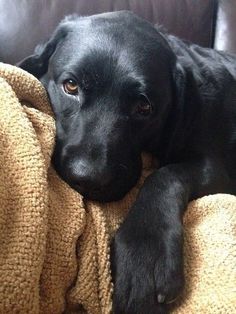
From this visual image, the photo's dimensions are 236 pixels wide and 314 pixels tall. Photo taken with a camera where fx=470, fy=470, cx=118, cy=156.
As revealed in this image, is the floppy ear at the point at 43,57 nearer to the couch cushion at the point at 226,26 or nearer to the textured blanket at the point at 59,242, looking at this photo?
the textured blanket at the point at 59,242

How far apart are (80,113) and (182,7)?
3.62 feet

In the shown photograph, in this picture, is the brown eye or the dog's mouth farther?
the brown eye

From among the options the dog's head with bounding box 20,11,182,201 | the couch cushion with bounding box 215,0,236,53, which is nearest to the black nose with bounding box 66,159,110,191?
the dog's head with bounding box 20,11,182,201

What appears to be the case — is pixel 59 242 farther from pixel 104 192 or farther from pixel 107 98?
pixel 107 98

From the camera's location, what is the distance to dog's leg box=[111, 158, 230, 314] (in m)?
0.83

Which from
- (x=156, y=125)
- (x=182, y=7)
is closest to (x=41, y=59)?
(x=156, y=125)

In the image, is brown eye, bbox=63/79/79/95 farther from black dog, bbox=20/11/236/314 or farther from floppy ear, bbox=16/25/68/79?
floppy ear, bbox=16/25/68/79

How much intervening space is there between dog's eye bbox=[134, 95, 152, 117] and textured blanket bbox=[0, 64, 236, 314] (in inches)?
10.1

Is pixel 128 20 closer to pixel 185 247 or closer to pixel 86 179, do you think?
pixel 86 179

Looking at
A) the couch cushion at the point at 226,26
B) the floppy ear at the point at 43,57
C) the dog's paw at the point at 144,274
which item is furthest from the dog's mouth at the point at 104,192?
the couch cushion at the point at 226,26

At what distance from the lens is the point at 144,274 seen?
0.85 meters

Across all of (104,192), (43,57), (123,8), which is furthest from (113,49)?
(123,8)

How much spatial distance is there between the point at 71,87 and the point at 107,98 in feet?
0.37

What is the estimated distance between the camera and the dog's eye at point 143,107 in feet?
3.80
